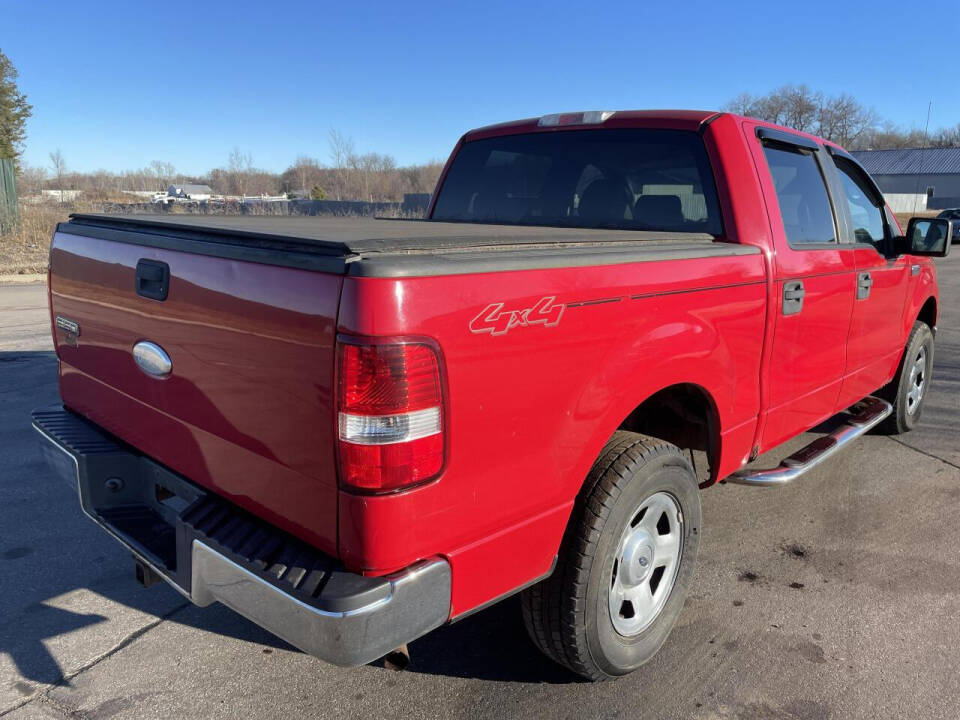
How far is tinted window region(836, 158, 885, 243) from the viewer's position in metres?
4.32

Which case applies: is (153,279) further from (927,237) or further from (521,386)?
(927,237)

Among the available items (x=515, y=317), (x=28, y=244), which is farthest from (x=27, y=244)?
(x=515, y=317)

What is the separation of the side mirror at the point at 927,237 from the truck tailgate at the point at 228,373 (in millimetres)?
4191

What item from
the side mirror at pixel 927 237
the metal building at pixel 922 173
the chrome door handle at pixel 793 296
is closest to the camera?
the chrome door handle at pixel 793 296

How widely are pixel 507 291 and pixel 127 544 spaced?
1575mm

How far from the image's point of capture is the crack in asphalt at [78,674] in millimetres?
2506

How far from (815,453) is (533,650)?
1936mm

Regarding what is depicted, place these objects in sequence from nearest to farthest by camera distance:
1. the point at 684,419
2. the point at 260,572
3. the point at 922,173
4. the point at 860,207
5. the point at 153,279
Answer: the point at 260,572 → the point at 153,279 → the point at 684,419 → the point at 860,207 → the point at 922,173

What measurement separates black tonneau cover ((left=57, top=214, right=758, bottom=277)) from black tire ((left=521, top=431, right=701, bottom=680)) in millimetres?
689

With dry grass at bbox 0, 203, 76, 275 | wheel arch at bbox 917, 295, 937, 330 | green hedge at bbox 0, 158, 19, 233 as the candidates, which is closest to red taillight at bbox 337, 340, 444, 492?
wheel arch at bbox 917, 295, 937, 330

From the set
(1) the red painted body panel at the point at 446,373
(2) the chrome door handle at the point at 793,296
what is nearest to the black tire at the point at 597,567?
(1) the red painted body panel at the point at 446,373

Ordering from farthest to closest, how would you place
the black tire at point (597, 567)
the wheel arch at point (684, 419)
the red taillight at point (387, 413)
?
the wheel arch at point (684, 419), the black tire at point (597, 567), the red taillight at point (387, 413)

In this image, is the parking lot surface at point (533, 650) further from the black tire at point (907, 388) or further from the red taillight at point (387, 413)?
the black tire at point (907, 388)

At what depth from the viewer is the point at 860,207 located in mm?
4465
